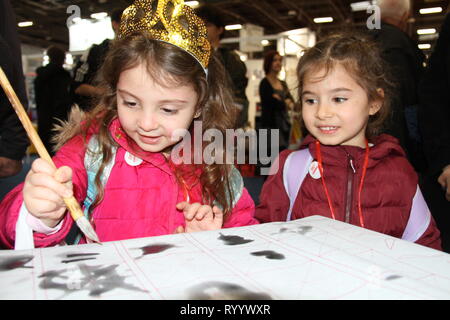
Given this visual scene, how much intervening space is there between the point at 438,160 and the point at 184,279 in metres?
1.11

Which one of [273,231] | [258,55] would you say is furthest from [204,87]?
[258,55]

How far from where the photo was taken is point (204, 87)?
3.23 ft

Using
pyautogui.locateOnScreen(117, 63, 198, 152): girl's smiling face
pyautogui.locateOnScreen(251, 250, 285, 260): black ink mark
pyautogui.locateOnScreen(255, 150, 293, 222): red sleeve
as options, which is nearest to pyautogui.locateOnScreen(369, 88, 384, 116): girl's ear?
pyautogui.locateOnScreen(255, 150, 293, 222): red sleeve

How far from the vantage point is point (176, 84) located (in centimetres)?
87

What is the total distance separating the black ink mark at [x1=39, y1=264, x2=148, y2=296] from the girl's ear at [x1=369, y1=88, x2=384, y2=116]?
97 centimetres

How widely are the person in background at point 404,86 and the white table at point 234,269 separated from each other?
3.48 feet

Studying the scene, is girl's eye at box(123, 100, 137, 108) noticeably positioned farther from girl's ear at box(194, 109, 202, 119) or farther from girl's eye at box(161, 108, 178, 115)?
girl's ear at box(194, 109, 202, 119)

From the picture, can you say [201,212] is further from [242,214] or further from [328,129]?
[328,129]

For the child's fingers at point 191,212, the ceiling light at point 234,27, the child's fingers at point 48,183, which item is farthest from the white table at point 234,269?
the ceiling light at point 234,27

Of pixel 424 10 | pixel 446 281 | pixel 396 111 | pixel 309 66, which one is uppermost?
pixel 424 10

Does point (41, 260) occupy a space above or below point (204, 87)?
below

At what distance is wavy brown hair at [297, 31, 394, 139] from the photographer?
1139 mm

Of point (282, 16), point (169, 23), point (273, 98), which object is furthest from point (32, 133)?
point (282, 16)

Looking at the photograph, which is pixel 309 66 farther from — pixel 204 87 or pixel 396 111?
pixel 396 111
